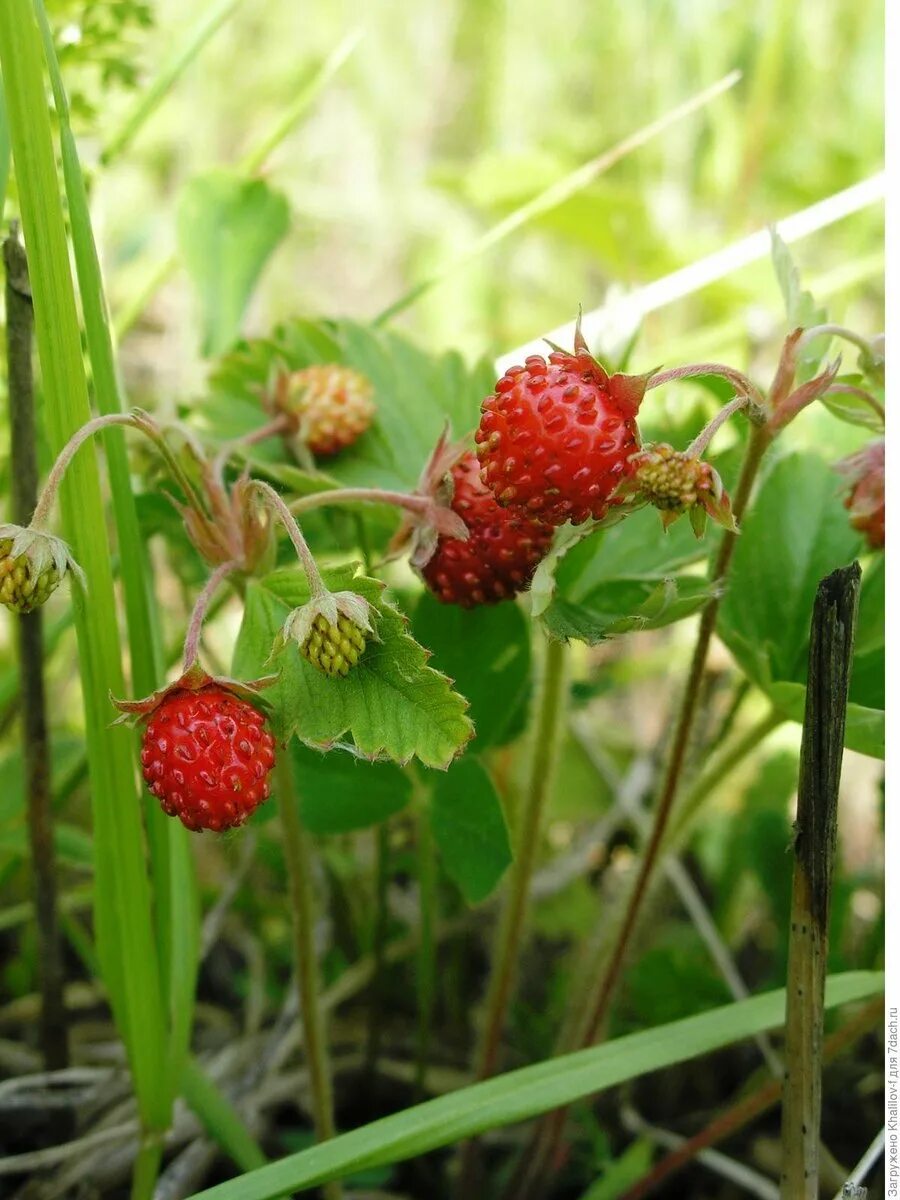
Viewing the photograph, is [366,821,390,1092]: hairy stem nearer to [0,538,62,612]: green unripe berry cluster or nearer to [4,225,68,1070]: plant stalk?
[4,225,68,1070]: plant stalk

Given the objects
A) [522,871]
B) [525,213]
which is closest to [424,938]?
[522,871]

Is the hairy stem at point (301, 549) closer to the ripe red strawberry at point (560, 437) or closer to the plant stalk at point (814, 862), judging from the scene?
the ripe red strawberry at point (560, 437)

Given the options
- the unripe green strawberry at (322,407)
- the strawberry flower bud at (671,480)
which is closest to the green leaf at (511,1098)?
the strawberry flower bud at (671,480)

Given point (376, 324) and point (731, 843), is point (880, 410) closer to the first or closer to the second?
point (376, 324)

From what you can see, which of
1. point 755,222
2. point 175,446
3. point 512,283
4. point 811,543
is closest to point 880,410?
point 811,543

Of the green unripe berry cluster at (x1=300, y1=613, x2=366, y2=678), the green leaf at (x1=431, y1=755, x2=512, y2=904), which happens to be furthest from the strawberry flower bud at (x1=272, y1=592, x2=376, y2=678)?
the green leaf at (x1=431, y1=755, x2=512, y2=904)
